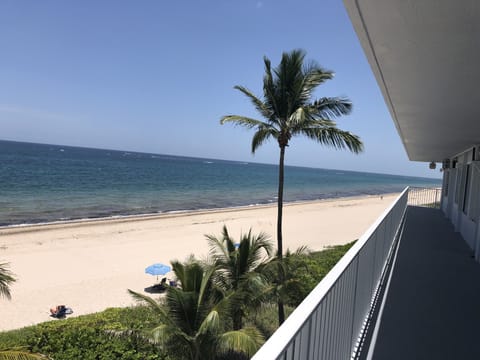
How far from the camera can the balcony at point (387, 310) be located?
1.61 metres

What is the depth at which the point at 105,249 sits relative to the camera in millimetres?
17312

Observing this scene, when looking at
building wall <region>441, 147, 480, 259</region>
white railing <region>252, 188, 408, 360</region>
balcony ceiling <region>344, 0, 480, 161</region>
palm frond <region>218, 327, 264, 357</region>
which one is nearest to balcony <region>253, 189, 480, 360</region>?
white railing <region>252, 188, 408, 360</region>

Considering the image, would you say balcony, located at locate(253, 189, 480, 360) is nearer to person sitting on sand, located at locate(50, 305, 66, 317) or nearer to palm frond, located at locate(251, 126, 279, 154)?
palm frond, located at locate(251, 126, 279, 154)

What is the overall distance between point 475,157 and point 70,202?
110ft

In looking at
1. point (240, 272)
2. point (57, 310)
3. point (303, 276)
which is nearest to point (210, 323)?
point (240, 272)

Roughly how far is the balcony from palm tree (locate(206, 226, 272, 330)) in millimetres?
2412

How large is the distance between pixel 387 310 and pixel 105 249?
15517mm

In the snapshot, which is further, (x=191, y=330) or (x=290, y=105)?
(x=290, y=105)

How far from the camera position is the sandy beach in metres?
11.2

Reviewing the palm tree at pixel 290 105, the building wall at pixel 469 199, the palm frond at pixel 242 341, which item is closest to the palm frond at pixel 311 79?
the palm tree at pixel 290 105

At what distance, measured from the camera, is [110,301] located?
11047mm

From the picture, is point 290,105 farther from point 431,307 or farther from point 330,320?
point 330,320

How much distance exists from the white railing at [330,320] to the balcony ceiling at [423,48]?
162cm

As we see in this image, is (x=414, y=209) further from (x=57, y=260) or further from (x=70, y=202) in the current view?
(x=70, y=202)
